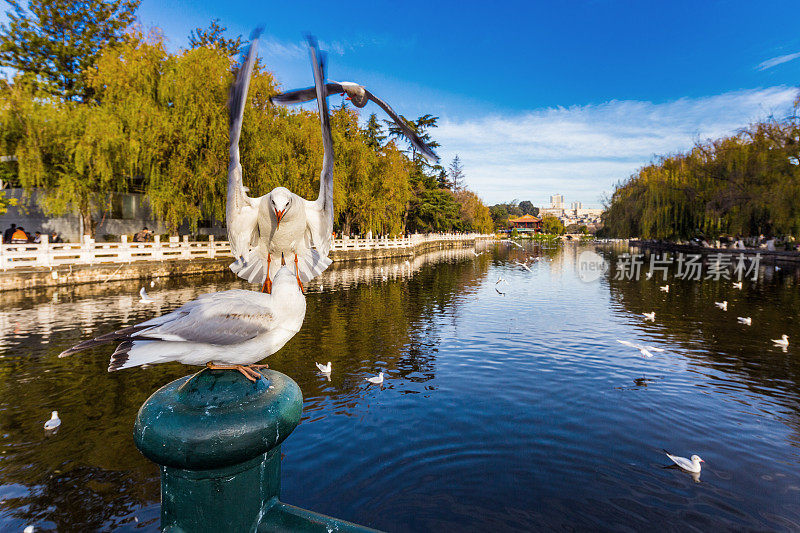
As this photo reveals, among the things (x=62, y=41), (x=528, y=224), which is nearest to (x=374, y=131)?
(x=62, y=41)

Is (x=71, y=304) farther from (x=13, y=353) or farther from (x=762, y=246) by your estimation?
(x=762, y=246)

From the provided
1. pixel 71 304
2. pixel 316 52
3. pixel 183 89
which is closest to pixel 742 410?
pixel 316 52

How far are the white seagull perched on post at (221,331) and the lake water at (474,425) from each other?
3.20 meters

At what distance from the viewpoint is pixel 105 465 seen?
4.71 meters

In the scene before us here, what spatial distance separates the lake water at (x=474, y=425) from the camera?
413 cm

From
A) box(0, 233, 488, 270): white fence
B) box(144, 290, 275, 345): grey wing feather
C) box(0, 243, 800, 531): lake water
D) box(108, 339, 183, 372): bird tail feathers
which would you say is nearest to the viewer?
box(108, 339, 183, 372): bird tail feathers

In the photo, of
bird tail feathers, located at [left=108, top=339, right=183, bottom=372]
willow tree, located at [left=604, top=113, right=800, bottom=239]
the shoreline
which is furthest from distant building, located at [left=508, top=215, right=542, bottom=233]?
bird tail feathers, located at [left=108, top=339, right=183, bottom=372]

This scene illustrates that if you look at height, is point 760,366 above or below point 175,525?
below

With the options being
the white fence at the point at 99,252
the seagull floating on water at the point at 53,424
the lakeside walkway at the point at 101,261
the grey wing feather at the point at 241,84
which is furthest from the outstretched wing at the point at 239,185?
the white fence at the point at 99,252

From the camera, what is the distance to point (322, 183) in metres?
3.28

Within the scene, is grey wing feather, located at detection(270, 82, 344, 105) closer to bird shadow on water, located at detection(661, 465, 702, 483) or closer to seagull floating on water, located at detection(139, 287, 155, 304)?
bird shadow on water, located at detection(661, 465, 702, 483)

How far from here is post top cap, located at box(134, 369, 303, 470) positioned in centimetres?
97

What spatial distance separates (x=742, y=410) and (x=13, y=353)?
13.3 metres

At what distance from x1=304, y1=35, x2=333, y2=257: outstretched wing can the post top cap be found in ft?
6.69
